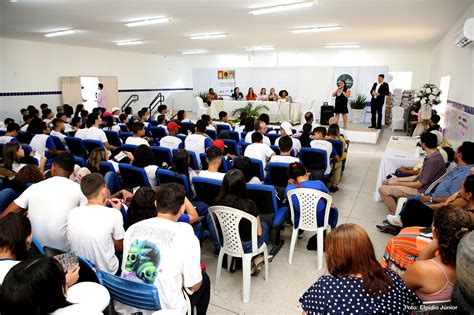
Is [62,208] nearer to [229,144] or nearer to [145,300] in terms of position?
[145,300]

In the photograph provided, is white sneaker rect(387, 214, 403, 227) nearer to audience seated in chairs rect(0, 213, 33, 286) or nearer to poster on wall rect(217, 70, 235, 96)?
audience seated in chairs rect(0, 213, 33, 286)

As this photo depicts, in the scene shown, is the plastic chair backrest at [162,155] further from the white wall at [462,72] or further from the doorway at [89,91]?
the doorway at [89,91]

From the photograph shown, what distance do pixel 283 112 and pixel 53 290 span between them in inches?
455

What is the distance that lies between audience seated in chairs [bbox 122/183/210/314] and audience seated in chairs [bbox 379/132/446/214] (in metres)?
3.19

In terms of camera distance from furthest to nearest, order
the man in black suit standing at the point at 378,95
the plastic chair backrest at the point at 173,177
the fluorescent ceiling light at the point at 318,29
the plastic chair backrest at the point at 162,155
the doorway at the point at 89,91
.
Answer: the doorway at the point at 89,91 < the man in black suit standing at the point at 378,95 < the fluorescent ceiling light at the point at 318,29 < the plastic chair backrest at the point at 162,155 < the plastic chair backrest at the point at 173,177

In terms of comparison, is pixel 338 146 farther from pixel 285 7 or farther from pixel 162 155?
→ pixel 162 155

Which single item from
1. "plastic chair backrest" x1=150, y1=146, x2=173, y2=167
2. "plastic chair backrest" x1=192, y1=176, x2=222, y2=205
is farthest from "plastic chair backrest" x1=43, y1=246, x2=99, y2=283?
"plastic chair backrest" x1=150, y1=146, x2=173, y2=167

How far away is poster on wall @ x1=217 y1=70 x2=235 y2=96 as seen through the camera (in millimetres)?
16016

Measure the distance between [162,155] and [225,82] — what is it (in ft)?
39.7

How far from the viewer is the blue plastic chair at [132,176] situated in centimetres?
350

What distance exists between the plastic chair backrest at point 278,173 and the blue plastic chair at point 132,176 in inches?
57.7

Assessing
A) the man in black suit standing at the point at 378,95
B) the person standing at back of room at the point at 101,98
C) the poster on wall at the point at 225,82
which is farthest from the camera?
the poster on wall at the point at 225,82

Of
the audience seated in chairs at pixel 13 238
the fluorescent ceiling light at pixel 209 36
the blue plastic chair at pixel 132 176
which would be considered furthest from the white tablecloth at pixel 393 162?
the fluorescent ceiling light at pixel 209 36

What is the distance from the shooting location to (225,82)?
16.2 m
